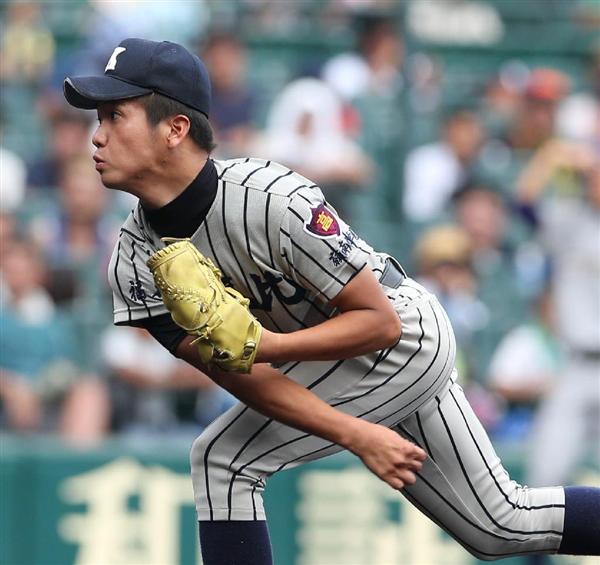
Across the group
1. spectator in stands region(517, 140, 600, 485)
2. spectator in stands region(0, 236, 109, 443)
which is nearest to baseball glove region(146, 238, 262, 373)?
spectator in stands region(517, 140, 600, 485)

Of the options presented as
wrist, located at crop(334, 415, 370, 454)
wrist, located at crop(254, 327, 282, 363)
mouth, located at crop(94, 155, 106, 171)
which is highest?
mouth, located at crop(94, 155, 106, 171)

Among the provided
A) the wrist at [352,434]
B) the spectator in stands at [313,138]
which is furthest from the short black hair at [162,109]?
the spectator in stands at [313,138]

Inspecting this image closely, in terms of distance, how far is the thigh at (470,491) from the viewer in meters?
3.72

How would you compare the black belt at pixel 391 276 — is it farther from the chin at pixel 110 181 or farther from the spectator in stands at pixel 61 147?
the spectator in stands at pixel 61 147

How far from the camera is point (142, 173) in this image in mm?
3361

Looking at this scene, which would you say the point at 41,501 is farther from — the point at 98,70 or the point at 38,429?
the point at 98,70

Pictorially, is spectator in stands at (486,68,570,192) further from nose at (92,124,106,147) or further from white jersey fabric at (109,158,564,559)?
nose at (92,124,106,147)

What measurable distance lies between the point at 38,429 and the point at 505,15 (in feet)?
19.5

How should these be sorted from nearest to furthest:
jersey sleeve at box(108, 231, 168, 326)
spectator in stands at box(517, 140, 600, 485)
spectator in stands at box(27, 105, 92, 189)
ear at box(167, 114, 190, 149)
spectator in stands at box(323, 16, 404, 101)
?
ear at box(167, 114, 190, 149)
jersey sleeve at box(108, 231, 168, 326)
spectator in stands at box(517, 140, 600, 485)
spectator in stands at box(27, 105, 92, 189)
spectator in stands at box(323, 16, 404, 101)

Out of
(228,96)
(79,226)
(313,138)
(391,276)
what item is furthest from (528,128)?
(391,276)

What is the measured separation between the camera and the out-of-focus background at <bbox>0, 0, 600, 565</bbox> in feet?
20.8

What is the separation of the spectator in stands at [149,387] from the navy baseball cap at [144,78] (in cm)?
348

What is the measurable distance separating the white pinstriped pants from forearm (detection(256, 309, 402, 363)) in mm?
246

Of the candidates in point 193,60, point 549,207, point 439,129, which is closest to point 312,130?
point 439,129
